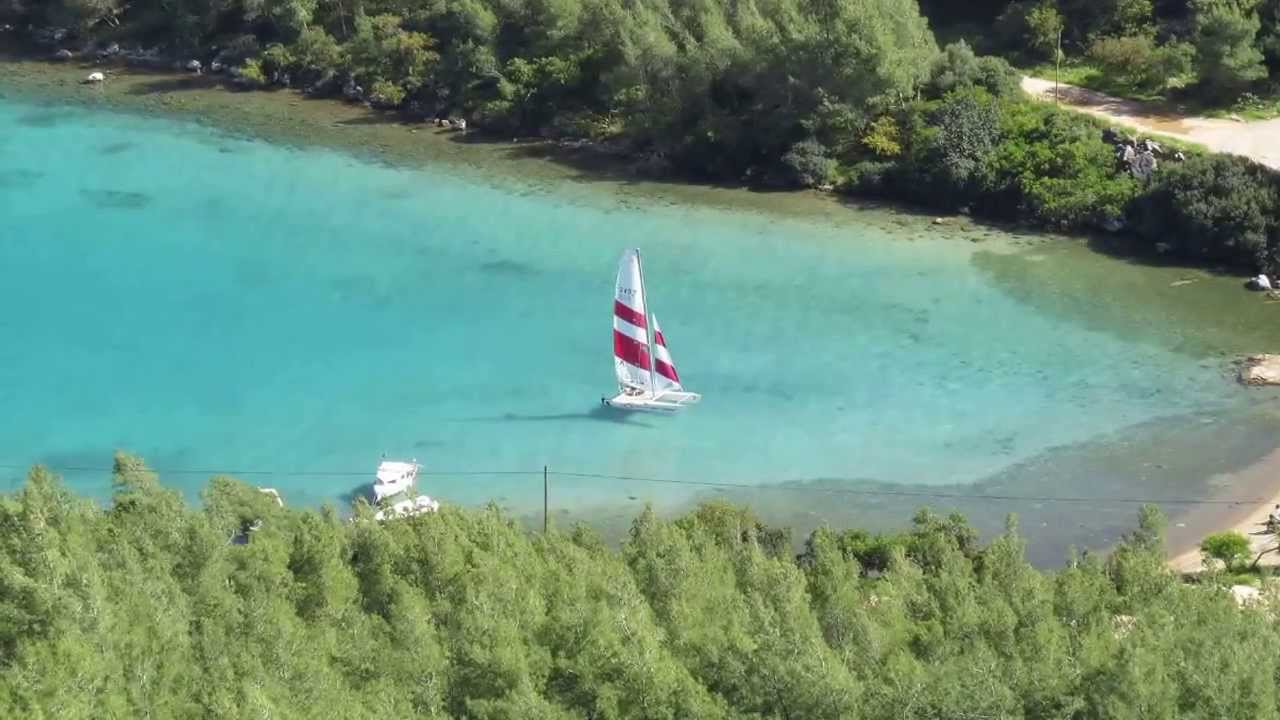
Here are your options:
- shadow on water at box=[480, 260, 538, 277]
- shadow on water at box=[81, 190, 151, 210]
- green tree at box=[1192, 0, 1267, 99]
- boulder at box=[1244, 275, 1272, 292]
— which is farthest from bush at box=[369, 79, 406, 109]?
boulder at box=[1244, 275, 1272, 292]

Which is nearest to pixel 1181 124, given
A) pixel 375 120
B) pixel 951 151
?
pixel 951 151

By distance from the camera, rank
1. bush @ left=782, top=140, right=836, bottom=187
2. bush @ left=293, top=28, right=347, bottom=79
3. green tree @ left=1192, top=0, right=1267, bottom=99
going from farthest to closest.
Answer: bush @ left=293, top=28, right=347, bottom=79, bush @ left=782, top=140, right=836, bottom=187, green tree @ left=1192, top=0, right=1267, bottom=99

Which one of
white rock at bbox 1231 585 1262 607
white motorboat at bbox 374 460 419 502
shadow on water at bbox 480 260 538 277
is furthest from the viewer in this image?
shadow on water at bbox 480 260 538 277

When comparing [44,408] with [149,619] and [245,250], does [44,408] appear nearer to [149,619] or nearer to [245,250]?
[245,250]

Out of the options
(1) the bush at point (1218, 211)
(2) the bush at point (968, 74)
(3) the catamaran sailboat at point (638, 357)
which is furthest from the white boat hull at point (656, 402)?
(2) the bush at point (968, 74)

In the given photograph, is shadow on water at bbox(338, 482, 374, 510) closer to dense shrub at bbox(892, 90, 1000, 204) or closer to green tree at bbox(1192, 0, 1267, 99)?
dense shrub at bbox(892, 90, 1000, 204)

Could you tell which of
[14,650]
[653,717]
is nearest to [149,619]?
[14,650]
